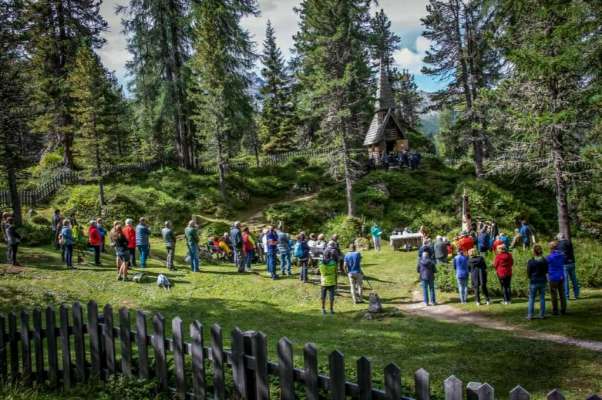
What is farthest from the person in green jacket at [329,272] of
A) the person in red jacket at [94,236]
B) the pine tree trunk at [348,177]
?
the pine tree trunk at [348,177]

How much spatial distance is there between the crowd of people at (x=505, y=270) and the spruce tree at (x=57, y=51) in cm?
2859

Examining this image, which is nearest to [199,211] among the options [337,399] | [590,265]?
[590,265]

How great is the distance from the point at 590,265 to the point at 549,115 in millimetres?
6468

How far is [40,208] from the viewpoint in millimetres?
28719

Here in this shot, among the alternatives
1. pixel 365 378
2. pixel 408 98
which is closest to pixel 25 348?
pixel 365 378

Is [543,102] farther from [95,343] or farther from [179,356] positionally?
[95,343]

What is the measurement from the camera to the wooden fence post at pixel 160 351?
530 cm

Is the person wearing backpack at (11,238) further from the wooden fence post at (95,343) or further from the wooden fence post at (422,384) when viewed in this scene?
the wooden fence post at (422,384)

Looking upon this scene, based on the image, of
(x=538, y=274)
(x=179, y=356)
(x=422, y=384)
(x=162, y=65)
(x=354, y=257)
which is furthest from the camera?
(x=162, y=65)

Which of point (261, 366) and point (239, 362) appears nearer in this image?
point (261, 366)

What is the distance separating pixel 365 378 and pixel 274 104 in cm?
4915

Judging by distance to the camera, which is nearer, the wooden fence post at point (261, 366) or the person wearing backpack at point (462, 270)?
the wooden fence post at point (261, 366)

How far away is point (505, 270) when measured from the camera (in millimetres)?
13234

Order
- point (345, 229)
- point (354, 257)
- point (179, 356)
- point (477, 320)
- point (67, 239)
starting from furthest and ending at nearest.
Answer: point (345, 229)
point (67, 239)
point (354, 257)
point (477, 320)
point (179, 356)
